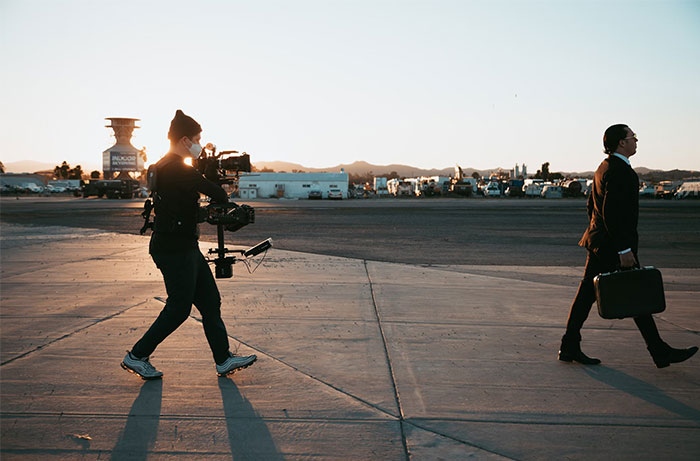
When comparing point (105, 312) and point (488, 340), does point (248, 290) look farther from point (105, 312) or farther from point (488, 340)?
point (488, 340)

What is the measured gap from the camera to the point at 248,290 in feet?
24.1

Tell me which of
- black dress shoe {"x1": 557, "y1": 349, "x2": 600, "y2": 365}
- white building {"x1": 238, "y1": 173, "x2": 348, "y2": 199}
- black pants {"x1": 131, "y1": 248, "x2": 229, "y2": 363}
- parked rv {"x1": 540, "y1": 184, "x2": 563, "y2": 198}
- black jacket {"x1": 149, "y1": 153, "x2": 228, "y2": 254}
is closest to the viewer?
black jacket {"x1": 149, "y1": 153, "x2": 228, "y2": 254}

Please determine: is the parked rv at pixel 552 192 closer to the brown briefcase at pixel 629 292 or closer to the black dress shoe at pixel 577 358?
the black dress shoe at pixel 577 358

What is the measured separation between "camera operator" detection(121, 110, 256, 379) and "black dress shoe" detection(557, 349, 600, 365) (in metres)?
2.61

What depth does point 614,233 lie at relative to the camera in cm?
411

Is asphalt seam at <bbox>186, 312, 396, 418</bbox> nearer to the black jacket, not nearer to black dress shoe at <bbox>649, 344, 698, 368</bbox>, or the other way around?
the black jacket

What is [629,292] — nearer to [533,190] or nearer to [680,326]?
[680,326]

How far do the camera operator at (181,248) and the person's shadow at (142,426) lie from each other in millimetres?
251

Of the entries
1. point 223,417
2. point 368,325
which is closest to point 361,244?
point 368,325

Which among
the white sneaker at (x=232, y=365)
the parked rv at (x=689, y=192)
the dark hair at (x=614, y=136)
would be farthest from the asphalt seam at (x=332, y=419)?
the parked rv at (x=689, y=192)

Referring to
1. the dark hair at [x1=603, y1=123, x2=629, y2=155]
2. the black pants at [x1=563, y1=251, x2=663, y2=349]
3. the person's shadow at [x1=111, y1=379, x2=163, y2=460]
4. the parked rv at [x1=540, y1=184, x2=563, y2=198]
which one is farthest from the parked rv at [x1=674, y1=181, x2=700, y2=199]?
the person's shadow at [x1=111, y1=379, x2=163, y2=460]

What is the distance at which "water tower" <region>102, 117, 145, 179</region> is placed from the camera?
362 ft

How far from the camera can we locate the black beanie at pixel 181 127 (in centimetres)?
389

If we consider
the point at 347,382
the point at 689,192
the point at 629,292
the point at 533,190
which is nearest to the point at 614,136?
the point at 629,292
